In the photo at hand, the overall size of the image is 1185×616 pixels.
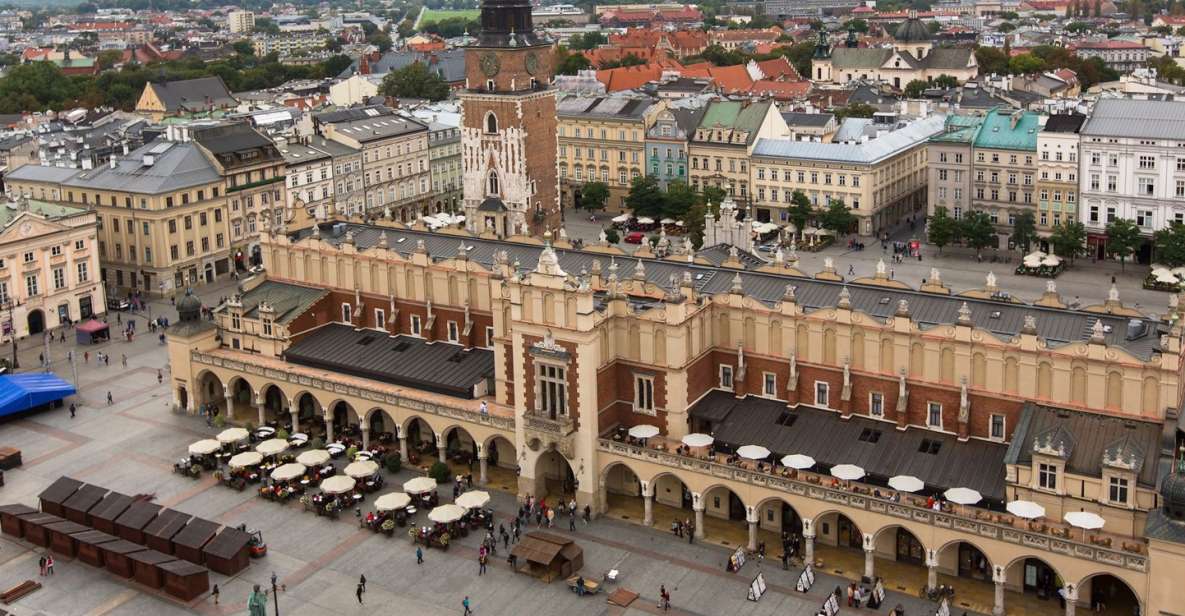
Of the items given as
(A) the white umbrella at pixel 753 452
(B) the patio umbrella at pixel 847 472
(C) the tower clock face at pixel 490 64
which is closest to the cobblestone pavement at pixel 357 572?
(B) the patio umbrella at pixel 847 472

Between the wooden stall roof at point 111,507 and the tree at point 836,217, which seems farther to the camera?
the tree at point 836,217

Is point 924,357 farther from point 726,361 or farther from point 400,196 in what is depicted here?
point 400,196

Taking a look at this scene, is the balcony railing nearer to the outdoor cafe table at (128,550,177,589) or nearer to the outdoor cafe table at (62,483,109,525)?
the outdoor cafe table at (128,550,177,589)

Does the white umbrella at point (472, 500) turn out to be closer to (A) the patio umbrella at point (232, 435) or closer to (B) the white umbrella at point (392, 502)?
(B) the white umbrella at point (392, 502)

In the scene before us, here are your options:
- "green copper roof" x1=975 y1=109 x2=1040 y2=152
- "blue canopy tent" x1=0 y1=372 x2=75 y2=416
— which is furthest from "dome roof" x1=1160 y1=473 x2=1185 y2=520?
"green copper roof" x1=975 y1=109 x2=1040 y2=152

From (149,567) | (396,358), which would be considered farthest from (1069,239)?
(149,567)
